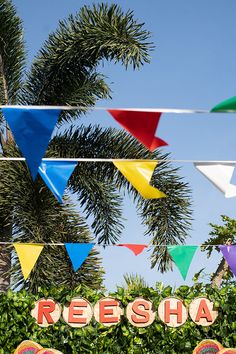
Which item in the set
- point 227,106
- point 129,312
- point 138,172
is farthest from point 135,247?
point 227,106

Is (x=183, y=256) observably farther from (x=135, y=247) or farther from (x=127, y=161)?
(x=127, y=161)

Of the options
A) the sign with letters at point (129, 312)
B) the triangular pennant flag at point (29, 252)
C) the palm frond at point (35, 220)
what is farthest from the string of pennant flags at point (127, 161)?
the palm frond at point (35, 220)

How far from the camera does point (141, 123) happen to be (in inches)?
204

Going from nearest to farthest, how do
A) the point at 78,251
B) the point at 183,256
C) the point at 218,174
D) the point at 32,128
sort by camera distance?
the point at 32,128 → the point at 218,174 → the point at 183,256 → the point at 78,251

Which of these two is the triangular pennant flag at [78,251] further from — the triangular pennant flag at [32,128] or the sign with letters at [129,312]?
the triangular pennant flag at [32,128]

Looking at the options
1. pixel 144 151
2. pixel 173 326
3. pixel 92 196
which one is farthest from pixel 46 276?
pixel 173 326

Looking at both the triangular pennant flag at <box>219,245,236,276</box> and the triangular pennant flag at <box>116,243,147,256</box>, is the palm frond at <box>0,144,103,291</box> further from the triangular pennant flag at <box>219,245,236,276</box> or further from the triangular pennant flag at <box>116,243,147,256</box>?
the triangular pennant flag at <box>219,245,236,276</box>

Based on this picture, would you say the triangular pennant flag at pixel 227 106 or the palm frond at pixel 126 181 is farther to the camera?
the palm frond at pixel 126 181

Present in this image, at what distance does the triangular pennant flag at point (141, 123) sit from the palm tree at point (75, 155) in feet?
17.8

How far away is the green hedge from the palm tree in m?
3.16

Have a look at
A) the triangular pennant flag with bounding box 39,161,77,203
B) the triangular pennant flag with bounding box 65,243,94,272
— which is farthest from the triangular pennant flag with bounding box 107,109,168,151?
the triangular pennant flag with bounding box 65,243,94,272

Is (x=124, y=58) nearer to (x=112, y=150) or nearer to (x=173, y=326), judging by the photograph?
(x=112, y=150)

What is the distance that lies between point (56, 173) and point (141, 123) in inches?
49.3

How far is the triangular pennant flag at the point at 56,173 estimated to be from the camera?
6094mm
